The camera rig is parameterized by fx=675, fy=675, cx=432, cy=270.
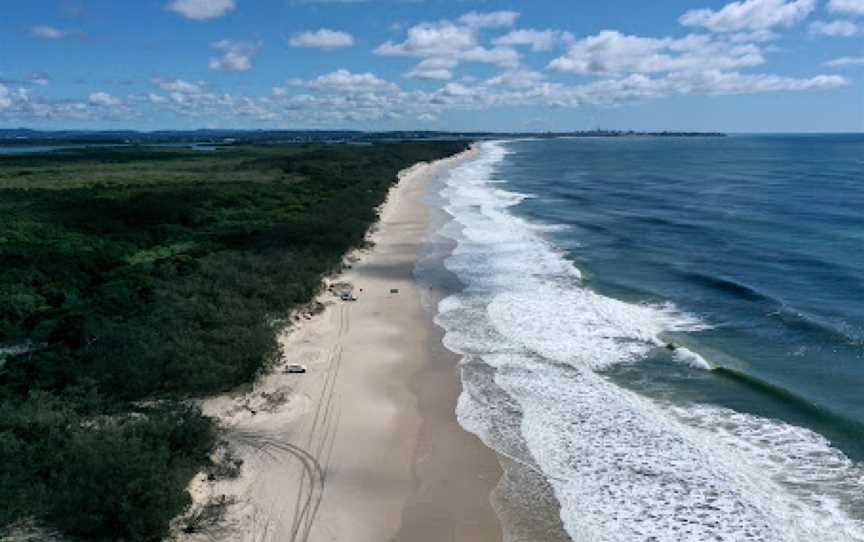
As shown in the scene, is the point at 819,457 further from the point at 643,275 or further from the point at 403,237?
the point at 403,237

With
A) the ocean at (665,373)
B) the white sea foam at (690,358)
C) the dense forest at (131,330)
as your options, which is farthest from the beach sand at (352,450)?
the white sea foam at (690,358)

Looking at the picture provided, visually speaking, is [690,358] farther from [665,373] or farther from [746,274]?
[746,274]

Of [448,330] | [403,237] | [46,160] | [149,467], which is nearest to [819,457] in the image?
[448,330]

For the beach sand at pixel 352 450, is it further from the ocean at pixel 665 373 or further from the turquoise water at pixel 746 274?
the turquoise water at pixel 746 274

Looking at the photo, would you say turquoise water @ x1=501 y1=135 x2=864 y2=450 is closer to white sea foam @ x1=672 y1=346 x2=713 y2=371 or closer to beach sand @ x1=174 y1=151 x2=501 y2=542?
white sea foam @ x1=672 y1=346 x2=713 y2=371

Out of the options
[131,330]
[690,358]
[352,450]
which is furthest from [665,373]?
[131,330]

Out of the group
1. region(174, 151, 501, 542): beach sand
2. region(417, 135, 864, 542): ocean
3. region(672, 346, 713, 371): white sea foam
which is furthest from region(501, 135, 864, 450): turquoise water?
region(174, 151, 501, 542): beach sand

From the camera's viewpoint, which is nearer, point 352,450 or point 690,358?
point 352,450

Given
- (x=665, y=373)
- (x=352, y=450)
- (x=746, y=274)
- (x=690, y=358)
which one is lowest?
(x=352, y=450)
